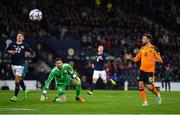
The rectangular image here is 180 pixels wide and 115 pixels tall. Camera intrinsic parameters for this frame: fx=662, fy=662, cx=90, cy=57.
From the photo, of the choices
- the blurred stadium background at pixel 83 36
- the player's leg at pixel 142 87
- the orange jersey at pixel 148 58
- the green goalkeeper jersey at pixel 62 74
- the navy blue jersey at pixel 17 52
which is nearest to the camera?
the player's leg at pixel 142 87

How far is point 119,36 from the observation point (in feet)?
173

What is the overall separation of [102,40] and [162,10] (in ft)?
31.7

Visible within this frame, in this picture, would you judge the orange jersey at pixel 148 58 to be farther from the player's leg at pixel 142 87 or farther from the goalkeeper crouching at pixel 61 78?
the goalkeeper crouching at pixel 61 78

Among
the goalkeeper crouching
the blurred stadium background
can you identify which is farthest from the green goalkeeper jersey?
the blurred stadium background

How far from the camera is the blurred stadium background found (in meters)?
47.8

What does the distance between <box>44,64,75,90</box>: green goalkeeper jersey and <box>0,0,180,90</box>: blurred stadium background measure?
17573 millimetres

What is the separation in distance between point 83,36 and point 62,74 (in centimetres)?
2438

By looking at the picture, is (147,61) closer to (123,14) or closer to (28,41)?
(28,41)

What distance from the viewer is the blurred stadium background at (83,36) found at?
157ft

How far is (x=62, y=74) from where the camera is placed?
26453 millimetres

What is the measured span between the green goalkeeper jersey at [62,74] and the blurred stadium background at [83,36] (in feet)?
57.7

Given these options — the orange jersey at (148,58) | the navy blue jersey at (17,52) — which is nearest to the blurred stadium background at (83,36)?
the navy blue jersey at (17,52)

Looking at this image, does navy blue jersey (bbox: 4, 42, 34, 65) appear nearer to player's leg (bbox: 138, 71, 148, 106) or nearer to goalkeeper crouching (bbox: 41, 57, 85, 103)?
goalkeeper crouching (bbox: 41, 57, 85, 103)

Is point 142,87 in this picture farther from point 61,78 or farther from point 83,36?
point 83,36
